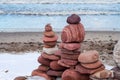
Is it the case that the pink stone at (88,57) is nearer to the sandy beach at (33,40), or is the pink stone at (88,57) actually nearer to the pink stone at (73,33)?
the pink stone at (73,33)

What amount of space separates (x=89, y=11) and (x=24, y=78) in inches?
410

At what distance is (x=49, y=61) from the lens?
18.3 ft

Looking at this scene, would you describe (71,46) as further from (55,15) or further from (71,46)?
(55,15)

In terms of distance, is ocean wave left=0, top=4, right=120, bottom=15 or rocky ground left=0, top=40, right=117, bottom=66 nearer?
rocky ground left=0, top=40, right=117, bottom=66

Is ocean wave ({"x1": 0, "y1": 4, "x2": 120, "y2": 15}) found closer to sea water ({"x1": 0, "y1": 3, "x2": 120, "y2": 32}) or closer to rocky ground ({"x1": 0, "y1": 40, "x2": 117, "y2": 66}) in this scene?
sea water ({"x1": 0, "y1": 3, "x2": 120, "y2": 32})

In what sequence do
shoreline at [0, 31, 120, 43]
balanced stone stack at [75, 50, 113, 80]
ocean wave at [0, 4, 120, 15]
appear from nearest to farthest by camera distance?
balanced stone stack at [75, 50, 113, 80] < shoreline at [0, 31, 120, 43] < ocean wave at [0, 4, 120, 15]

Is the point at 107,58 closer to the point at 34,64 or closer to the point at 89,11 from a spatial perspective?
the point at 34,64

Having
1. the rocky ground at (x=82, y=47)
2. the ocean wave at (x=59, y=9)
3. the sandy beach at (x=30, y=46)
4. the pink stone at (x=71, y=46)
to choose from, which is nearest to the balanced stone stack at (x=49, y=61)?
the pink stone at (x=71, y=46)

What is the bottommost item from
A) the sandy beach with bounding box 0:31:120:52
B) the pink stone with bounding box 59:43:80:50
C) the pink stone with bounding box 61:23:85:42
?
the sandy beach with bounding box 0:31:120:52

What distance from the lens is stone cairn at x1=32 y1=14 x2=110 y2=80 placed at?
494cm

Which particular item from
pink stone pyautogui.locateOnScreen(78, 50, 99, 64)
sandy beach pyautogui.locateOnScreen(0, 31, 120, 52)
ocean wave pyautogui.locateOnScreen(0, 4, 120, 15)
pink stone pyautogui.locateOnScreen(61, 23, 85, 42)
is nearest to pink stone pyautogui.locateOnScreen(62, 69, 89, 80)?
pink stone pyautogui.locateOnScreen(78, 50, 99, 64)

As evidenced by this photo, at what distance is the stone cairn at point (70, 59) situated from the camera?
4.94 m

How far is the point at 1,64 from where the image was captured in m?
6.79

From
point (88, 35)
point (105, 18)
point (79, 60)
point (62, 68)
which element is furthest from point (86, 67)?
point (105, 18)
